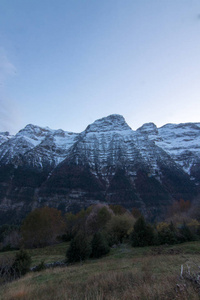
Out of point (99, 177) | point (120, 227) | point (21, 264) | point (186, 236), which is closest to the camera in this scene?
point (21, 264)

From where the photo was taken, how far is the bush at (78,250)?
18859mm

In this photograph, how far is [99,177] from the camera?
159500 millimetres

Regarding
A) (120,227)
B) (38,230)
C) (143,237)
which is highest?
(143,237)

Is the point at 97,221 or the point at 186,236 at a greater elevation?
the point at 186,236

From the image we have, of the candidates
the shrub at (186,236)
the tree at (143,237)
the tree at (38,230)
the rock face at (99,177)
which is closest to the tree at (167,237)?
the shrub at (186,236)

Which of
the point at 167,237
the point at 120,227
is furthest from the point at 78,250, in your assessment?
the point at 120,227

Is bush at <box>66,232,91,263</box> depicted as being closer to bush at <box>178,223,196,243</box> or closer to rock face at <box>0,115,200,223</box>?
bush at <box>178,223,196,243</box>

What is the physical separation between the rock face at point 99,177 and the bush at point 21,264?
10415 centimetres

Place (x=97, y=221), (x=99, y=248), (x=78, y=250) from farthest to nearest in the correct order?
(x=97, y=221)
(x=99, y=248)
(x=78, y=250)

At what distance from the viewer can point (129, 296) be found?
17.5 feet

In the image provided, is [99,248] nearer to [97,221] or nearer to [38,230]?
[97,221]

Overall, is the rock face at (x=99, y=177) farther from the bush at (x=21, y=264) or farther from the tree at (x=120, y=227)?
the bush at (x=21, y=264)

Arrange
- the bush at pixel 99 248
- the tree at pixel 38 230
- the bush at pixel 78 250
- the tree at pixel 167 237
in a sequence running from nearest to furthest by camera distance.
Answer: the bush at pixel 78 250 → the bush at pixel 99 248 → the tree at pixel 167 237 → the tree at pixel 38 230

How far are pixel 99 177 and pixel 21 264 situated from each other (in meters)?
146
